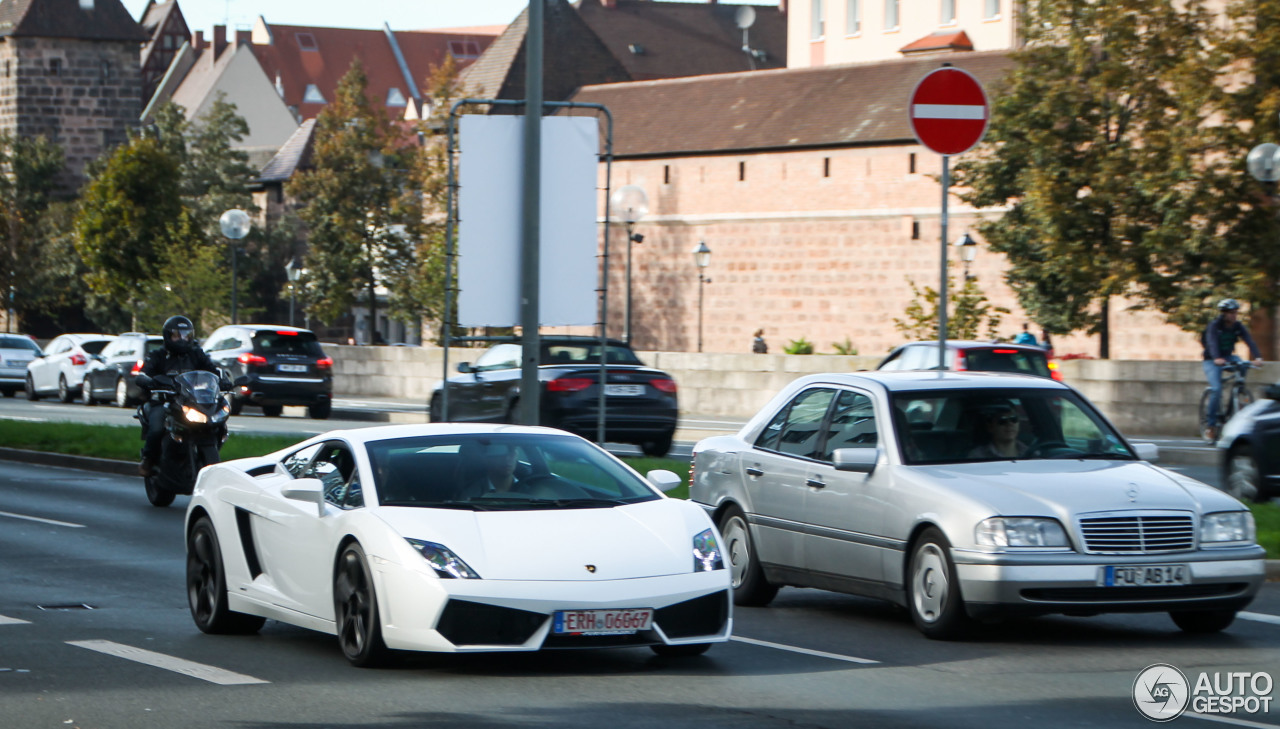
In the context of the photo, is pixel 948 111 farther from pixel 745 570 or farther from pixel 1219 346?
pixel 1219 346

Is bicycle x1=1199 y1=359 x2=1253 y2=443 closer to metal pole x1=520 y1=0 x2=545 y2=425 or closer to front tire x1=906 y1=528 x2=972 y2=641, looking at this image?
metal pole x1=520 y1=0 x2=545 y2=425

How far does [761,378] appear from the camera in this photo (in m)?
36.6

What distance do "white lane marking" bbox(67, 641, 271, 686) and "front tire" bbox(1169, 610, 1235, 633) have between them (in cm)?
440

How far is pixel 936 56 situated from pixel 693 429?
38.5 meters

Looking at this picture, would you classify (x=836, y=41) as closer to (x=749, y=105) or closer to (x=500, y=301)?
(x=749, y=105)

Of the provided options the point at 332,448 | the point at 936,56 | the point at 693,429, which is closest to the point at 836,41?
the point at 936,56

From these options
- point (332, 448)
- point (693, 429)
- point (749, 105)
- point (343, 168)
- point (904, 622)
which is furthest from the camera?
point (343, 168)

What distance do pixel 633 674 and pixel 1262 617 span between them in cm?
374

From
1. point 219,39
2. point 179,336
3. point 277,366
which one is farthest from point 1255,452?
point 219,39

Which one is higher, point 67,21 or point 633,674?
point 67,21

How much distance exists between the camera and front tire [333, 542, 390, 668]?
26.9 feet

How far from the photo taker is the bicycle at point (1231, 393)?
24.6 metres

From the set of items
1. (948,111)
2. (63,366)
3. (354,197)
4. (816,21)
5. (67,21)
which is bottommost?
(63,366)

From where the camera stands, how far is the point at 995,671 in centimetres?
834
